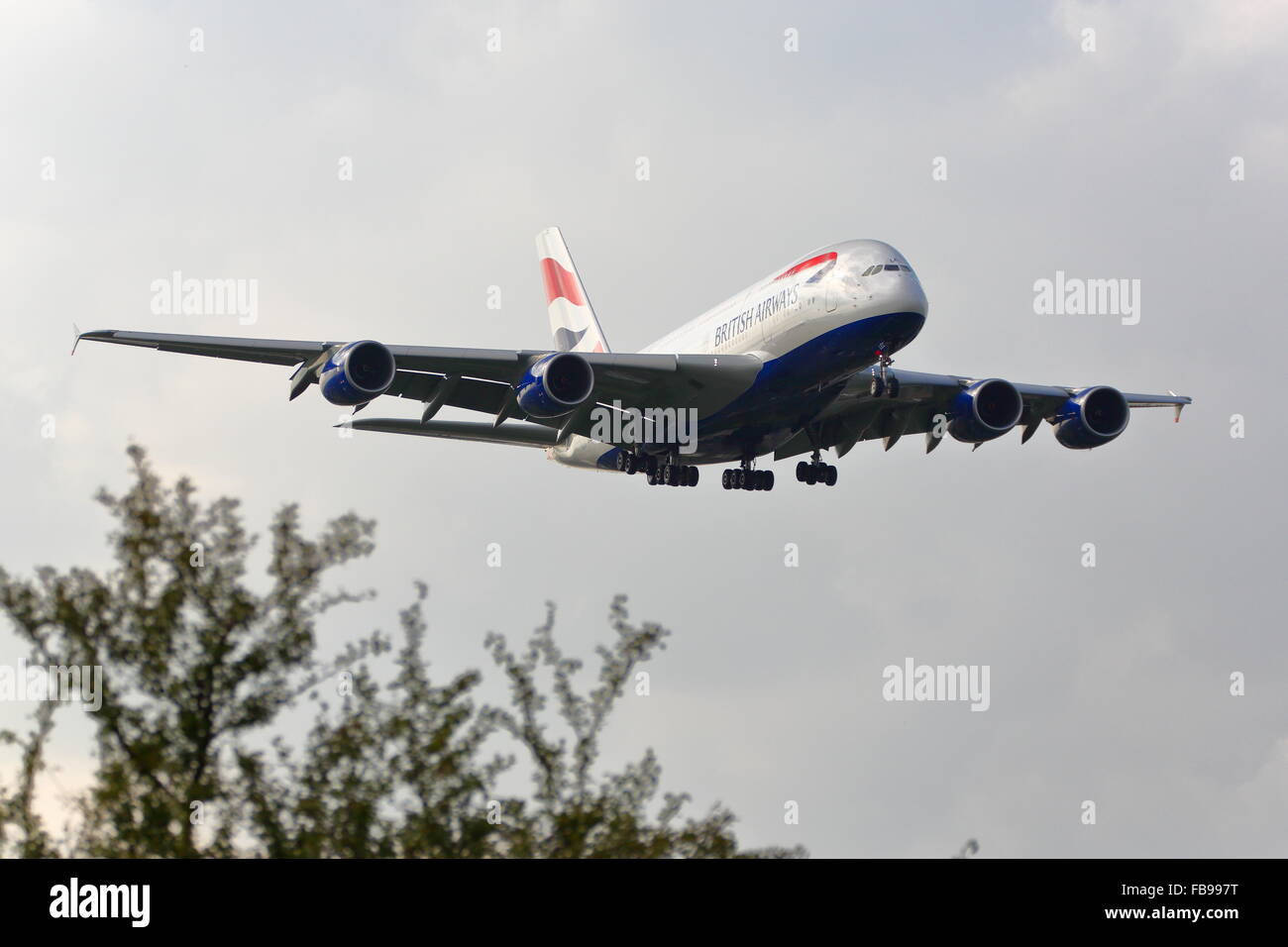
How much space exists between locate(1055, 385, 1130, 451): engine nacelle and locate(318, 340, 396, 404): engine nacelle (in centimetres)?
1889

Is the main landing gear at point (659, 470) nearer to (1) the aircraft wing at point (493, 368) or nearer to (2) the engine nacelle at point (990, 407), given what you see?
(1) the aircraft wing at point (493, 368)

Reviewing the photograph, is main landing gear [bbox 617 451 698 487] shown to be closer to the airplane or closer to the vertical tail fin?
the airplane

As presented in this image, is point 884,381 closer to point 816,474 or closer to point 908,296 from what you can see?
point 908,296

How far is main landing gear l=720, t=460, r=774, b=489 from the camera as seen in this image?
44.5m

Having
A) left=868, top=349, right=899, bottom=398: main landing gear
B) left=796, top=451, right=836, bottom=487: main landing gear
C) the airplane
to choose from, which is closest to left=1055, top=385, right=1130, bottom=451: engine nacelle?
the airplane

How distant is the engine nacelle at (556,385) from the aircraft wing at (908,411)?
22.6 feet

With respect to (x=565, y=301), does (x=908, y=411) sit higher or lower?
lower

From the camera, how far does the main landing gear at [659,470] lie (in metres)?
43.2

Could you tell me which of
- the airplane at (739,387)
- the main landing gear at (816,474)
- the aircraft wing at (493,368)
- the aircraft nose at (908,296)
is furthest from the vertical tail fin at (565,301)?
the aircraft nose at (908,296)

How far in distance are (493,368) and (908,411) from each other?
12.0m

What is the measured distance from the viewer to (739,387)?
36.8m

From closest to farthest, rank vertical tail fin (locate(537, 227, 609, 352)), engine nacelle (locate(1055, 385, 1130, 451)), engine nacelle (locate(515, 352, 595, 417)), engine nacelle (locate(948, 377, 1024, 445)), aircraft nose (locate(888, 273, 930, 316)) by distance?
aircraft nose (locate(888, 273, 930, 316))
engine nacelle (locate(515, 352, 595, 417))
engine nacelle (locate(948, 377, 1024, 445))
engine nacelle (locate(1055, 385, 1130, 451))
vertical tail fin (locate(537, 227, 609, 352))

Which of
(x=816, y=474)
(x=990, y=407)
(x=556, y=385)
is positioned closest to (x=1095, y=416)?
(x=990, y=407)
